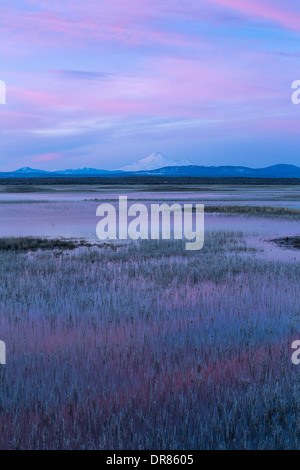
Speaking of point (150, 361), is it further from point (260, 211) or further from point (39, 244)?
point (260, 211)

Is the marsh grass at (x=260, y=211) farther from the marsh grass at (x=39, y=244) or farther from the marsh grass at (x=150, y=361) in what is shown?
the marsh grass at (x=150, y=361)

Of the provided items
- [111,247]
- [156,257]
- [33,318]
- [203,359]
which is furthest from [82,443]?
[111,247]

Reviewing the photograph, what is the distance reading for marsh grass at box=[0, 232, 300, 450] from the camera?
5.63 m

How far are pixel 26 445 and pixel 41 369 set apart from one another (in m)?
2.11

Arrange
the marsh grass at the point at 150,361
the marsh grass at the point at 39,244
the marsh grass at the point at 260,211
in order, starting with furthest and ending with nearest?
the marsh grass at the point at 260,211
the marsh grass at the point at 39,244
the marsh grass at the point at 150,361

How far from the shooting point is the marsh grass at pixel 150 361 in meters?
5.63

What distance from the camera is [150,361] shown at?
7.80 m

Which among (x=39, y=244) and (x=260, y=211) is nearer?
(x=39, y=244)

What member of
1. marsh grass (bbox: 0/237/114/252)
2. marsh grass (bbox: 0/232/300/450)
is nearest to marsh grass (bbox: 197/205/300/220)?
marsh grass (bbox: 0/237/114/252)

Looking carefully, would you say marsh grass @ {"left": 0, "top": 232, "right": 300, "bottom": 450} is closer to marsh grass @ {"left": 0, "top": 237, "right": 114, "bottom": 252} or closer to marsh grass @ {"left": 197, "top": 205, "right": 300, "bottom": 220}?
marsh grass @ {"left": 0, "top": 237, "right": 114, "bottom": 252}

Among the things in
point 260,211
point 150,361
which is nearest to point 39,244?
point 150,361

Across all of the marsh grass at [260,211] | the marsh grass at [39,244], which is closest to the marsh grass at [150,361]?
the marsh grass at [39,244]

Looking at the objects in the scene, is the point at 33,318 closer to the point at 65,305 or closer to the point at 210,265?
the point at 65,305
